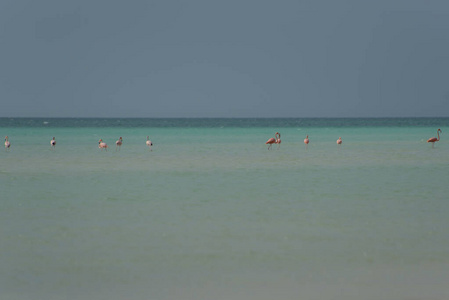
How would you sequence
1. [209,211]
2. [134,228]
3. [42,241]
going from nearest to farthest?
[42,241]
[134,228]
[209,211]

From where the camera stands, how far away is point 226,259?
6.54 metres

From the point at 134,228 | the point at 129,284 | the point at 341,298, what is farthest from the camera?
the point at 134,228

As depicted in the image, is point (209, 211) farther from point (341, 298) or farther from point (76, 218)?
point (341, 298)

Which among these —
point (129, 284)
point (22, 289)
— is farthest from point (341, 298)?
point (22, 289)

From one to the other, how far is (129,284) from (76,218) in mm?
3398

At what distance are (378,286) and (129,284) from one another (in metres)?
2.26

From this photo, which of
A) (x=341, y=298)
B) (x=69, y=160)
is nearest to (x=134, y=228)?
(x=341, y=298)

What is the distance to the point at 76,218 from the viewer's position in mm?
8891

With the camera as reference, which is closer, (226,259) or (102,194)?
(226,259)

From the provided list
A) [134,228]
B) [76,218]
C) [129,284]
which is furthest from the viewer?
[76,218]

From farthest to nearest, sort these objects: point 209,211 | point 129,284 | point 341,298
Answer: point 209,211
point 129,284
point 341,298

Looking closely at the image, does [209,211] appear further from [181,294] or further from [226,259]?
[181,294]

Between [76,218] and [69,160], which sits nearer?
[76,218]

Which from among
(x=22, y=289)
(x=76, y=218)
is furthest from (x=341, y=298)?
(x=76, y=218)
